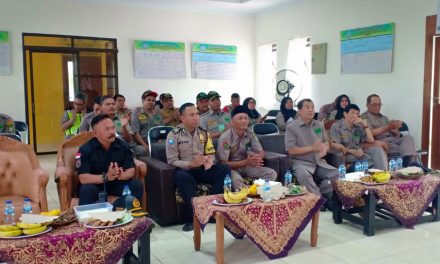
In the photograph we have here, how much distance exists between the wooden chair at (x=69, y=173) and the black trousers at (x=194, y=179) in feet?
1.00

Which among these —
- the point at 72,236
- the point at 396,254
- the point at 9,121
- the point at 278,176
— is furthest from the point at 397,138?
the point at 9,121

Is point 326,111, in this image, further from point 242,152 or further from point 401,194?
point 401,194

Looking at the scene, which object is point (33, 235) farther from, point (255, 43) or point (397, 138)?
point (255, 43)

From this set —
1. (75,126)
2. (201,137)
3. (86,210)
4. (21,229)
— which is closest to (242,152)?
(201,137)

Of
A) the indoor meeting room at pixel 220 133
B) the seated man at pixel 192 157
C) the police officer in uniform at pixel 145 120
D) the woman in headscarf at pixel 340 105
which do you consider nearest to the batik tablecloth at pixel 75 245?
the indoor meeting room at pixel 220 133

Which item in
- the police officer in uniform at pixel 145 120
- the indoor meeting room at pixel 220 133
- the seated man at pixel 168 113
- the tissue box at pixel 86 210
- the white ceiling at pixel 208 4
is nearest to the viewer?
the tissue box at pixel 86 210

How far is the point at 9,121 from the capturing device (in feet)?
20.3

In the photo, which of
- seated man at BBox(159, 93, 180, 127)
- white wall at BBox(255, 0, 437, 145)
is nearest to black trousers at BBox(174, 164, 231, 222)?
seated man at BBox(159, 93, 180, 127)

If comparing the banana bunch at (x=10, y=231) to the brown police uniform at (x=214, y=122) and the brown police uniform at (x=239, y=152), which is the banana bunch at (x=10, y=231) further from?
the brown police uniform at (x=214, y=122)

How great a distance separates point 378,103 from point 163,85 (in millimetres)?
4652

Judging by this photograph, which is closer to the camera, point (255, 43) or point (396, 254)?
point (396, 254)

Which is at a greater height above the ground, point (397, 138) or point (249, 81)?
point (249, 81)

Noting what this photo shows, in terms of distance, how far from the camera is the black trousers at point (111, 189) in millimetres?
3277

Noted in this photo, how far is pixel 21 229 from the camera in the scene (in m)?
2.29
